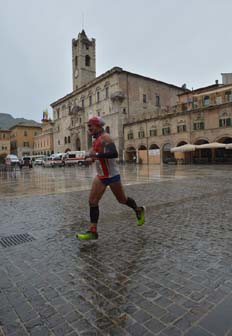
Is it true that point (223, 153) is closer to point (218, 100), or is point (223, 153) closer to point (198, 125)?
point (198, 125)

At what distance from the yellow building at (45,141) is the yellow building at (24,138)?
4.42m

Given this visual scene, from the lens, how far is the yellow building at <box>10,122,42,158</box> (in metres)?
83.4

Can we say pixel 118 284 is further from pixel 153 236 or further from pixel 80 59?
pixel 80 59

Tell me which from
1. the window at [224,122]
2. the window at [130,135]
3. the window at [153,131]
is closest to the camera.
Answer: the window at [224,122]

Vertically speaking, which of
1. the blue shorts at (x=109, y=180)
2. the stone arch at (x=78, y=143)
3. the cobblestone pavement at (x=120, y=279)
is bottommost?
the cobblestone pavement at (x=120, y=279)

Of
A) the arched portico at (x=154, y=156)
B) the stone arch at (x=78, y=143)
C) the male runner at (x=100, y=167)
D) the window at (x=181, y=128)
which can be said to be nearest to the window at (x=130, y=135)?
the arched portico at (x=154, y=156)

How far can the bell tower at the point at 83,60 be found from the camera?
2347 inches

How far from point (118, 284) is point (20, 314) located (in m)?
0.99

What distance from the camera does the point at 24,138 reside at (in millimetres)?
84438

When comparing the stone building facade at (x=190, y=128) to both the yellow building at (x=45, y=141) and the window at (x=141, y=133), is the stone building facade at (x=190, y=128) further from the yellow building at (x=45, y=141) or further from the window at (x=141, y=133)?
the yellow building at (x=45, y=141)

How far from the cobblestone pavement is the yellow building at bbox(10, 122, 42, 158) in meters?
85.1

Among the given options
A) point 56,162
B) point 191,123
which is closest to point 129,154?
point 56,162

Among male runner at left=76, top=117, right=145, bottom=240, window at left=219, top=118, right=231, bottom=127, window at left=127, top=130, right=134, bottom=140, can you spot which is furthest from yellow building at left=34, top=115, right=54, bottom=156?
male runner at left=76, top=117, right=145, bottom=240

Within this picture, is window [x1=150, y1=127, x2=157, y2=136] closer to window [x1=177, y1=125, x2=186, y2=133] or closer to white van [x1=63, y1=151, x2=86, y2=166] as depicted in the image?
window [x1=177, y1=125, x2=186, y2=133]
